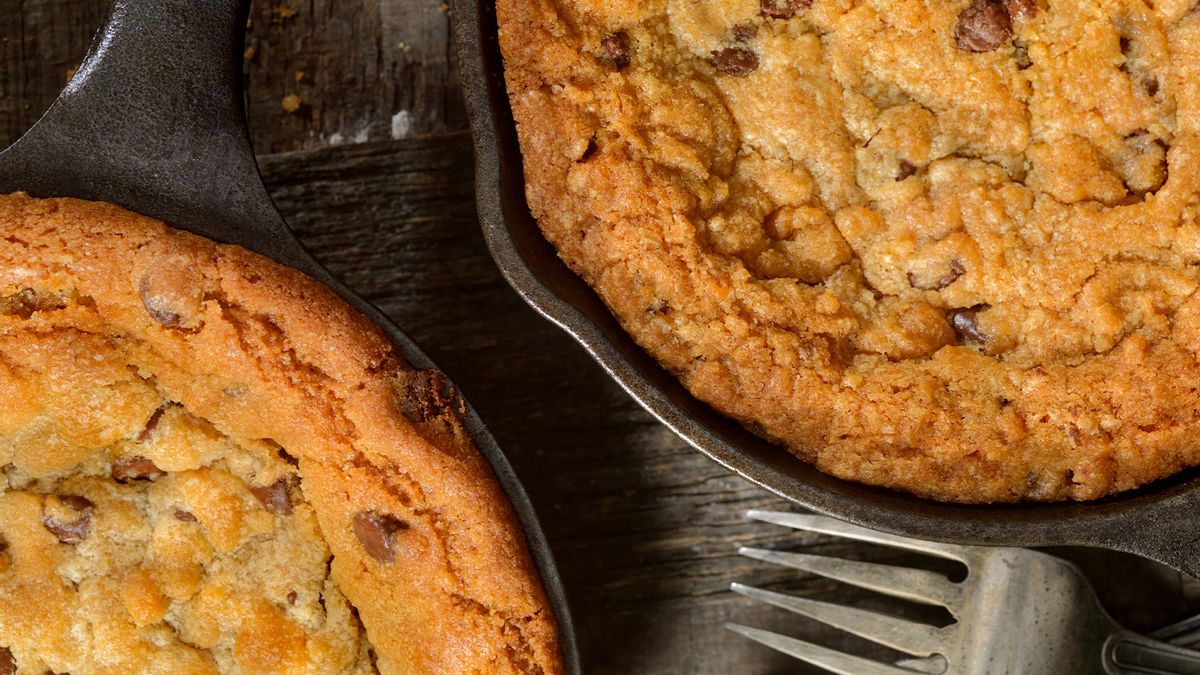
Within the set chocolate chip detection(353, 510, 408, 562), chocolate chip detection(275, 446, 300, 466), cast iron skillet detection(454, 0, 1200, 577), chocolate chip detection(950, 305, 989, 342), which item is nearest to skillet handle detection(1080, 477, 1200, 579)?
cast iron skillet detection(454, 0, 1200, 577)

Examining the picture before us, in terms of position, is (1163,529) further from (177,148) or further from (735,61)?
(177,148)

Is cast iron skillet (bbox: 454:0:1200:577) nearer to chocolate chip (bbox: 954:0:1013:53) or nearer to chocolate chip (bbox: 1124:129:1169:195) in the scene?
chocolate chip (bbox: 1124:129:1169:195)

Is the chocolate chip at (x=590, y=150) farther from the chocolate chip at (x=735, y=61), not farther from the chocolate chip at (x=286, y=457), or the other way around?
the chocolate chip at (x=286, y=457)

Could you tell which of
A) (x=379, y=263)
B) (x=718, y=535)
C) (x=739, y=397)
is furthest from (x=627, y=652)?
(x=379, y=263)

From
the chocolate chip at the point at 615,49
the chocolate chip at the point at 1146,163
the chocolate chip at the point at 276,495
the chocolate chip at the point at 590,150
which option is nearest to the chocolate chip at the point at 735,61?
the chocolate chip at the point at 615,49

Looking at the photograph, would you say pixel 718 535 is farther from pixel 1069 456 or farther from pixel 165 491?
pixel 165 491

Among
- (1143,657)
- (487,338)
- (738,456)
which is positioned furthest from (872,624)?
(487,338)
